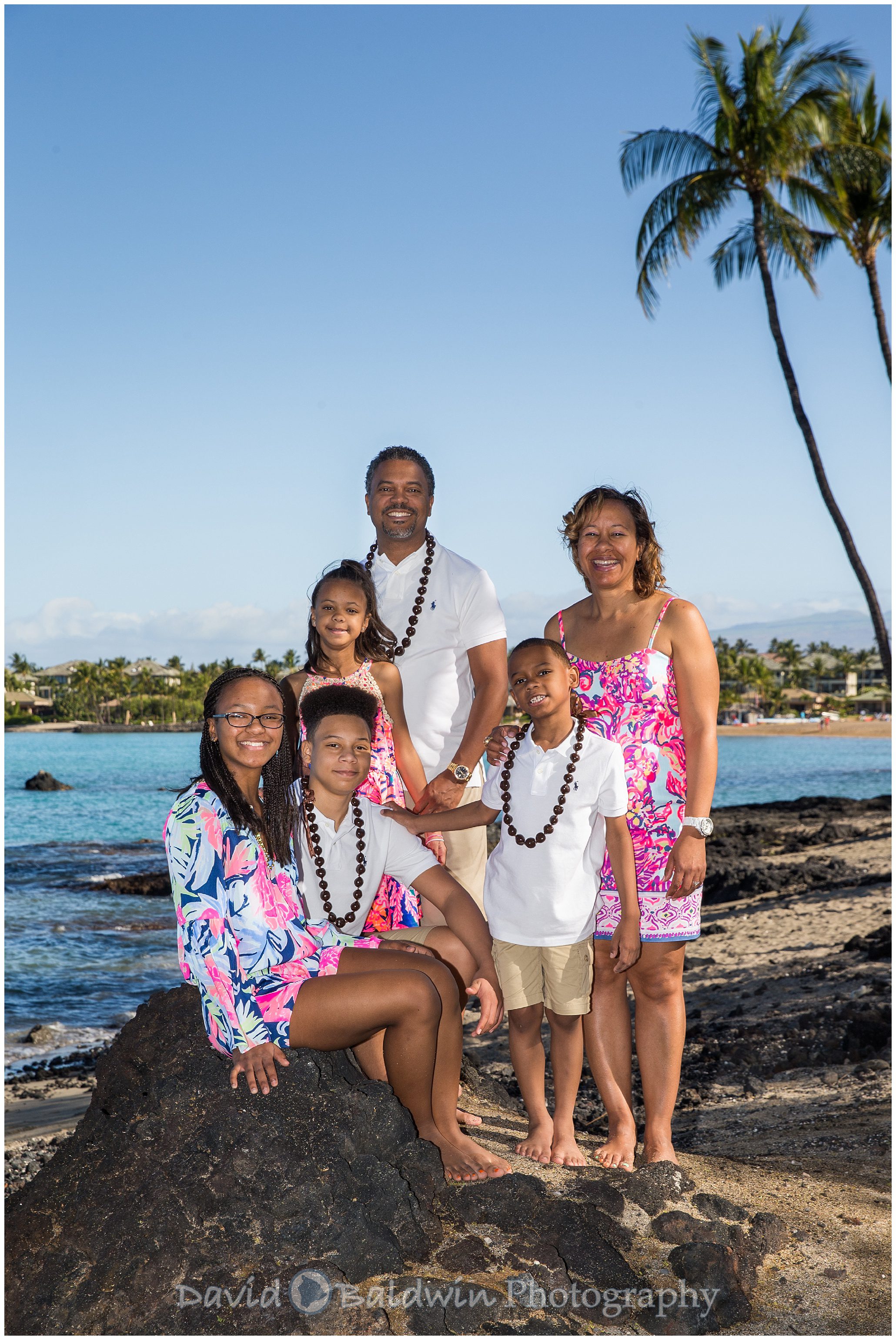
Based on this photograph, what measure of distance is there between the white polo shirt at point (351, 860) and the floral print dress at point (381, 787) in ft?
0.35

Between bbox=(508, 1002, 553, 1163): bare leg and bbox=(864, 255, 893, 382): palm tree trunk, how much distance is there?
13.8 metres

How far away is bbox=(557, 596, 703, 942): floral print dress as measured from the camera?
3986 mm

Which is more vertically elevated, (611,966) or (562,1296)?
(611,966)

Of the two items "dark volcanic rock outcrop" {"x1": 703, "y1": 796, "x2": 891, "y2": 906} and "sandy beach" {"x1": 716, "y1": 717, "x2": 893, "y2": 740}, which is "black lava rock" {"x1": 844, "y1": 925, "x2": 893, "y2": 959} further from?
"sandy beach" {"x1": 716, "y1": 717, "x2": 893, "y2": 740}

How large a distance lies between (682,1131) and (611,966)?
337 centimetres

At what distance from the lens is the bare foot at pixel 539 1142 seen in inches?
159

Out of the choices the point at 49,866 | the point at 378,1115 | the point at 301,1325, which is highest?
the point at 378,1115

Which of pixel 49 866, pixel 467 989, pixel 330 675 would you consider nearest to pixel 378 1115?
pixel 467 989

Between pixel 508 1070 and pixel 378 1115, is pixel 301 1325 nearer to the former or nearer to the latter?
pixel 378 1115

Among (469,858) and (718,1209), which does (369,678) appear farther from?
(718,1209)

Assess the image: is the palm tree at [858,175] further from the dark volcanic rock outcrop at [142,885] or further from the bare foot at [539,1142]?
the dark volcanic rock outcrop at [142,885]

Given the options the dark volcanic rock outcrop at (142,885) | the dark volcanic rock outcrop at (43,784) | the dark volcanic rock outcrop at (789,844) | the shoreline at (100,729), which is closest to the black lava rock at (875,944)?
the dark volcanic rock outcrop at (789,844)

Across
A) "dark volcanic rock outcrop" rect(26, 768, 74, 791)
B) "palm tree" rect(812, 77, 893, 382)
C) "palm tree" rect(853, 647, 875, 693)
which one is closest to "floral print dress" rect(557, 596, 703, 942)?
"palm tree" rect(812, 77, 893, 382)

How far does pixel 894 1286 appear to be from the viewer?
362 centimetres
